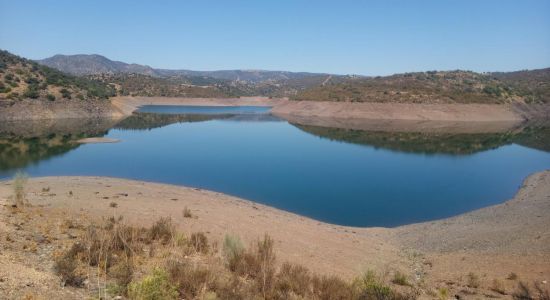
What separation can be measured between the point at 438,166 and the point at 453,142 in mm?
15849

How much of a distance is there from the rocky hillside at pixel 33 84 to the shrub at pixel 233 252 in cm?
5970

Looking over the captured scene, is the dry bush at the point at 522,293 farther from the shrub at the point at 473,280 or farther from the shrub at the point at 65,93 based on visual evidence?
the shrub at the point at 65,93

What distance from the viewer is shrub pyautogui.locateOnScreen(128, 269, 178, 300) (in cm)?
547

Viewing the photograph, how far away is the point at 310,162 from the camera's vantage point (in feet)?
113

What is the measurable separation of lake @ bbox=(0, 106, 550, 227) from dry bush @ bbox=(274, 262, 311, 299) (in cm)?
1061

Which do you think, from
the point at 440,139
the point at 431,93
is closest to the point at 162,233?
the point at 440,139

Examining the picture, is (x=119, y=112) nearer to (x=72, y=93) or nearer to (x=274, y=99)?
(x=72, y=93)

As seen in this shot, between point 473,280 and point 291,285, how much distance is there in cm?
454

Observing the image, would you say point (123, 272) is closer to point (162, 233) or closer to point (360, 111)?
point (162, 233)

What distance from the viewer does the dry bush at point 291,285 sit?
7155 millimetres

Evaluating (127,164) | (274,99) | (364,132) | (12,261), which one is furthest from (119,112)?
(12,261)

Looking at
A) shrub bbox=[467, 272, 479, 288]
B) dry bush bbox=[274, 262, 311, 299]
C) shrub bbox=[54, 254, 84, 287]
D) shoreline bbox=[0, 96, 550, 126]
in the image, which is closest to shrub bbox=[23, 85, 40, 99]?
shoreline bbox=[0, 96, 550, 126]

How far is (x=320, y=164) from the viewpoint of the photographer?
33.6m

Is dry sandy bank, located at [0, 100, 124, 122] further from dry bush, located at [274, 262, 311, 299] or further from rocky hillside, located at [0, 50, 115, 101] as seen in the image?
dry bush, located at [274, 262, 311, 299]
